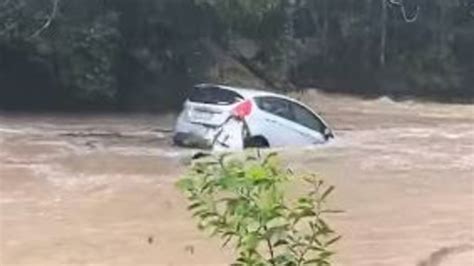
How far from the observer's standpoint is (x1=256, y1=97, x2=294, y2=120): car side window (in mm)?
16391

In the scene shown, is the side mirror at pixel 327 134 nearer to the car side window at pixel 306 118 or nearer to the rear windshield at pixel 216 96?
the car side window at pixel 306 118

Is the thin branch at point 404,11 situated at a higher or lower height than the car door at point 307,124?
higher

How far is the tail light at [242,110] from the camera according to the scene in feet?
52.0

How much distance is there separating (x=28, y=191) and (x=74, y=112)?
10143 mm

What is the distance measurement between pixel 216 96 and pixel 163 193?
3.21 metres

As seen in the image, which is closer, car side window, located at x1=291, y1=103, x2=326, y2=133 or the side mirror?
car side window, located at x1=291, y1=103, x2=326, y2=133

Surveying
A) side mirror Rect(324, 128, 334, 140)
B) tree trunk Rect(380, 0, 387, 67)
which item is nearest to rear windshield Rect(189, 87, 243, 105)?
side mirror Rect(324, 128, 334, 140)

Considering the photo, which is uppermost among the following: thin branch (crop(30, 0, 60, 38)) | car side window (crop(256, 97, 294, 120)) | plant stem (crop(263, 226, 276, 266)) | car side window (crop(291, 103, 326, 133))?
plant stem (crop(263, 226, 276, 266))

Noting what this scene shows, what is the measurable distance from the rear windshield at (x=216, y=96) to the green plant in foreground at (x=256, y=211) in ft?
42.1

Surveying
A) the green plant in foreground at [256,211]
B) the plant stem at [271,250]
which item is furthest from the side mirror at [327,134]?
the plant stem at [271,250]

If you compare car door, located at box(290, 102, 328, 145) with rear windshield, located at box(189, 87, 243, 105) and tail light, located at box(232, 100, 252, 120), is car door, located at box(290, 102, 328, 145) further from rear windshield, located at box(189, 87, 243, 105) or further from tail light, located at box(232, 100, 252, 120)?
rear windshield, located at box(189, 87, 243, 105)

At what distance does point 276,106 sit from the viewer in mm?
16609

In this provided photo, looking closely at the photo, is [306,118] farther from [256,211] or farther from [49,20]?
[256,211]

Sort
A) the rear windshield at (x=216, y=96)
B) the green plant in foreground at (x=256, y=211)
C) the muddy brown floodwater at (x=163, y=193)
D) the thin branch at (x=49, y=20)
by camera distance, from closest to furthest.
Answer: the green plant in foreground at (x=256, y=211) < the muddy brown floodwater at (x=163, y=193) < the rear windshield at (x=216, y=96) < the thin branch at (x=49, y=20)
